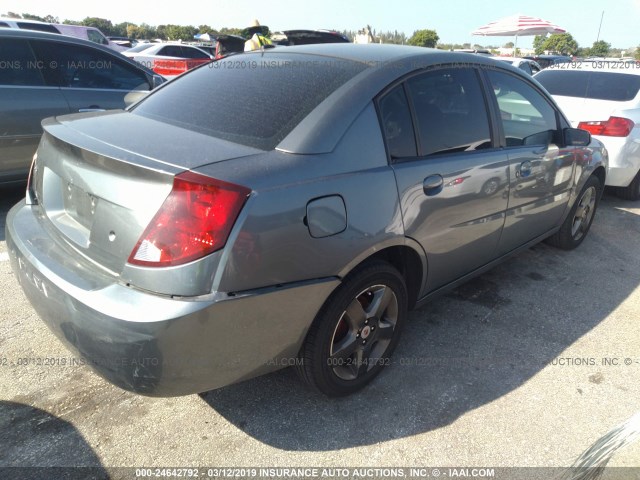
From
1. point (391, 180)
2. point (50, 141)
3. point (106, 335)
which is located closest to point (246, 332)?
point (106, 335)

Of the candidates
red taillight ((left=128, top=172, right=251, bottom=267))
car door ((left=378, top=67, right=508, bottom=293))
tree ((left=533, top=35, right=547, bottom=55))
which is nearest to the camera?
red taillight ((left=128, top=172, right=251, bottom=267))

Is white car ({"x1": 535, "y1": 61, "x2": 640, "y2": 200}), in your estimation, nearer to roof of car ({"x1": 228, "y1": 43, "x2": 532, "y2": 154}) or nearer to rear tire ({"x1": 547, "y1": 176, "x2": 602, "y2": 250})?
rear tire ({"x1": 547, "y1": 176, "x2": 602, "y2": 250})

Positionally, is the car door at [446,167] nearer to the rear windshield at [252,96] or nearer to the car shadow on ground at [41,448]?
the rear windshield at [252,96]

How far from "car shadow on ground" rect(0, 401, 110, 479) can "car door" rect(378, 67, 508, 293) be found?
171 cm

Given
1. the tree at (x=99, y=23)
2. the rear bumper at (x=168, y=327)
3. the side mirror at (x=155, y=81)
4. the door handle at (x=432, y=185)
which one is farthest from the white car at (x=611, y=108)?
the tree at (x=99, y=23)

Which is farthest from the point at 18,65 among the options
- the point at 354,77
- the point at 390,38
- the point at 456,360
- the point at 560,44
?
the point at 560,44

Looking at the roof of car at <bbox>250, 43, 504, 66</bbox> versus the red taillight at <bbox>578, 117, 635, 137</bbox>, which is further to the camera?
the red taillight at <bbox>578, 117, 635, 137</bbox>

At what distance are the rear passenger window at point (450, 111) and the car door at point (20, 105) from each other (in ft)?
11.7

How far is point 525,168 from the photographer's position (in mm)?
3182

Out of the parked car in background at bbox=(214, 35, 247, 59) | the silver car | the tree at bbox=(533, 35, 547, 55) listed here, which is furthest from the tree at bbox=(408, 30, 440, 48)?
the silver car

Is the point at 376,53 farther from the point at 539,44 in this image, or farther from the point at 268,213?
the point at 539,44

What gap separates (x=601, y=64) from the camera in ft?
22.8

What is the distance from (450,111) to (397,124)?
499 millimetres

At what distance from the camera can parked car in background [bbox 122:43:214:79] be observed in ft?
44.8
